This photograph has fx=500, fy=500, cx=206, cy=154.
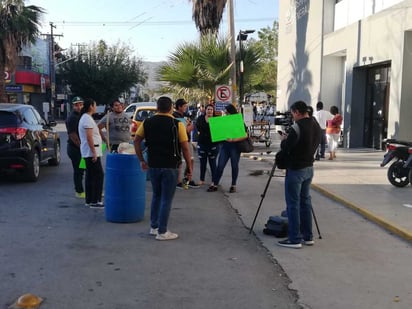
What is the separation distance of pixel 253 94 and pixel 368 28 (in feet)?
22.3

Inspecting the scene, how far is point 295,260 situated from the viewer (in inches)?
211

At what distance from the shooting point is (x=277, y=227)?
6.27 m

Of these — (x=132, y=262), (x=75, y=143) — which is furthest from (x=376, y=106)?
(x=132, y=262)

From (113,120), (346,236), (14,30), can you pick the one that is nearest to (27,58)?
(14,30)

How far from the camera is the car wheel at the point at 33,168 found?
32.6ft

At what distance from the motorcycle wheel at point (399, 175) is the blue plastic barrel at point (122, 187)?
547 centimetres

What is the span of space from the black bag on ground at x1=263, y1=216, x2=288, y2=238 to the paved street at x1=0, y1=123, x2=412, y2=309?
97 millimetres

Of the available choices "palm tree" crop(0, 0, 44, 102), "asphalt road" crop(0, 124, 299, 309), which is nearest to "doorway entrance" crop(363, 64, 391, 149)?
"asphalt road" crop(0, 124, 299, 309)

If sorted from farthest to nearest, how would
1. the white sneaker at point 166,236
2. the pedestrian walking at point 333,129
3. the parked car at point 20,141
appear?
the pedestrian walking at point 333,129, the parked car at point 20,141, the white sneaker at point 166,236

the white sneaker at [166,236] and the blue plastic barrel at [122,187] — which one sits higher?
the blue plastic barrel at [122,187]

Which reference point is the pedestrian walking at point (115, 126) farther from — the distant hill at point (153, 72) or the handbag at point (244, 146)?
the distant hill at point (153, 72)

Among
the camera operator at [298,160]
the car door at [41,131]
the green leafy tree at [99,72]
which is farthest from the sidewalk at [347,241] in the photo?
the green leafy tree at [99,72]

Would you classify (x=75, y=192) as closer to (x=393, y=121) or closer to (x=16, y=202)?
(x=16, y=202)

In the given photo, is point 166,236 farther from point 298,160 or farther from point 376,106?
point 376,106
